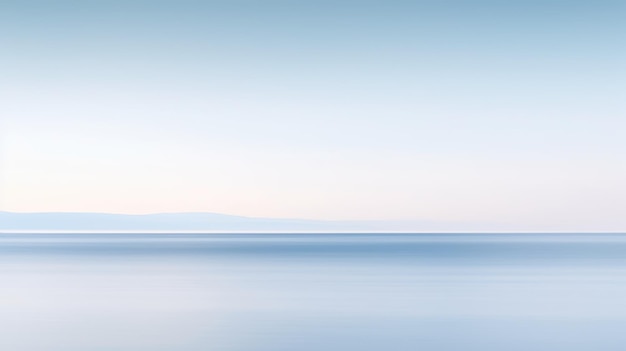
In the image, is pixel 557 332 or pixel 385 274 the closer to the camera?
pixel 557 332

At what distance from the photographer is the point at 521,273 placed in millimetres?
8859

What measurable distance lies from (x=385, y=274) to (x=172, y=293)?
10.5 ft

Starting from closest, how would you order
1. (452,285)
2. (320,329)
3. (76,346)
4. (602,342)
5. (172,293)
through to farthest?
1. (76,346)
2. (602,342)
3. (320,329)
4. (172,293)
5. (452,285)

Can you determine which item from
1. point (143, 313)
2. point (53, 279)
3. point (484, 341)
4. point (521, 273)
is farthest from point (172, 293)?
point (521, 273)

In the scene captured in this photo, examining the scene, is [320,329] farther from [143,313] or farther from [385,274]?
[385,274]

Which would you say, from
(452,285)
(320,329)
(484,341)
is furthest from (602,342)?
(452,285)

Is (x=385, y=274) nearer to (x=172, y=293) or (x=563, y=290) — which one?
(x=563, y=290)

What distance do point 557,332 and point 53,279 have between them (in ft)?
17.5

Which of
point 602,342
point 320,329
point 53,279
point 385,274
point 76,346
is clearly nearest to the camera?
point 76,346

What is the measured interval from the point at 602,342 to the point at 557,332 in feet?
0.75

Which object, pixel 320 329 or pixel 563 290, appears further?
pixel 563 290

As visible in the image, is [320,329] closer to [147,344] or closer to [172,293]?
[147,344]

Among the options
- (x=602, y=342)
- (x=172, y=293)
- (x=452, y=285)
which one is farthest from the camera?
(x=452, y=285)

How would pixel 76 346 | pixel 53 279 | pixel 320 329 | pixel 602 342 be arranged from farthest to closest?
pixel 53 279 → pixel 320 329 → pixel 602 342 → pixel 76 346
